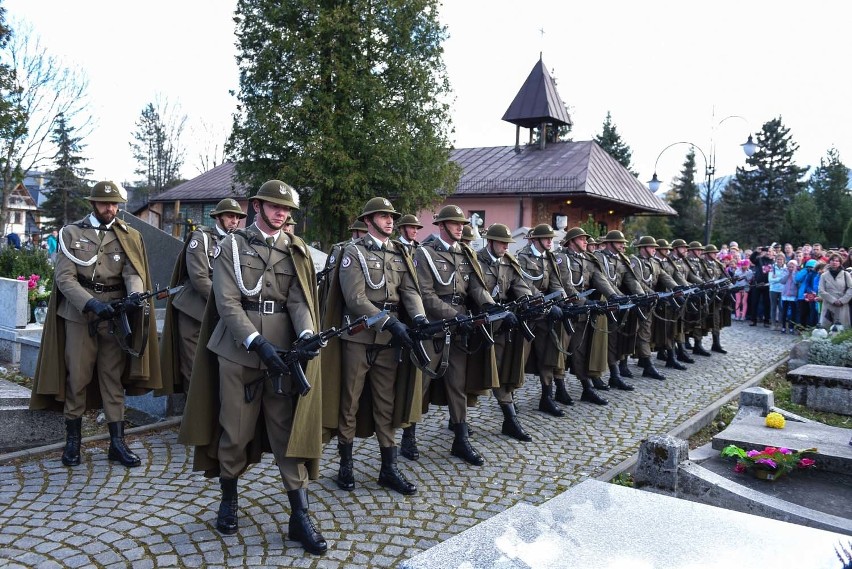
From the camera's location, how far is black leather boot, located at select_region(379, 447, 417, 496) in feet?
16.6

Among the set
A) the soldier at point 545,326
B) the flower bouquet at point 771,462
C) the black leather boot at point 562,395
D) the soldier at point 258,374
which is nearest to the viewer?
the soldier at point 258,374

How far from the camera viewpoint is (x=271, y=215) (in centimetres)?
434

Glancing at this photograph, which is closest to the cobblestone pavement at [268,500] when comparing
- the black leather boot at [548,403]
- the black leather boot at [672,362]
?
the black leather boot at [548,403]

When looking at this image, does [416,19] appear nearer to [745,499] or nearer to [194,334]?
[194,334]

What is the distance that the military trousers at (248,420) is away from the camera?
13.7 ft

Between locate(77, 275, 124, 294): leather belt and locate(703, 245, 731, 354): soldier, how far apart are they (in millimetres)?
10143

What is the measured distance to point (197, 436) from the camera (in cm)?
427

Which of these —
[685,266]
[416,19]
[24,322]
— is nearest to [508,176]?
[416,19]

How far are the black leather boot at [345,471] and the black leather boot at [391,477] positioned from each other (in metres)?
0.24

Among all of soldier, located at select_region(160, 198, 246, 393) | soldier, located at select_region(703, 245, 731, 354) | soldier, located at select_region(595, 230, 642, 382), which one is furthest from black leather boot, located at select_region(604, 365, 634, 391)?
soldier, located at select_region(160, 198, 246, 393)

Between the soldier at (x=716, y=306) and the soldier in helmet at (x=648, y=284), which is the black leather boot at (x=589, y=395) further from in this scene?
the soldier at (x=716, y=306)

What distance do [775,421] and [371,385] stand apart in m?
4.22

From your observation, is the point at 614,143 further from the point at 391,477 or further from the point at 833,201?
the point at 391,477

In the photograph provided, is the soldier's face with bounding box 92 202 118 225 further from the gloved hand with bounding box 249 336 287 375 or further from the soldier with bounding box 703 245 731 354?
the soldier with bounding box 703 245 731 354
